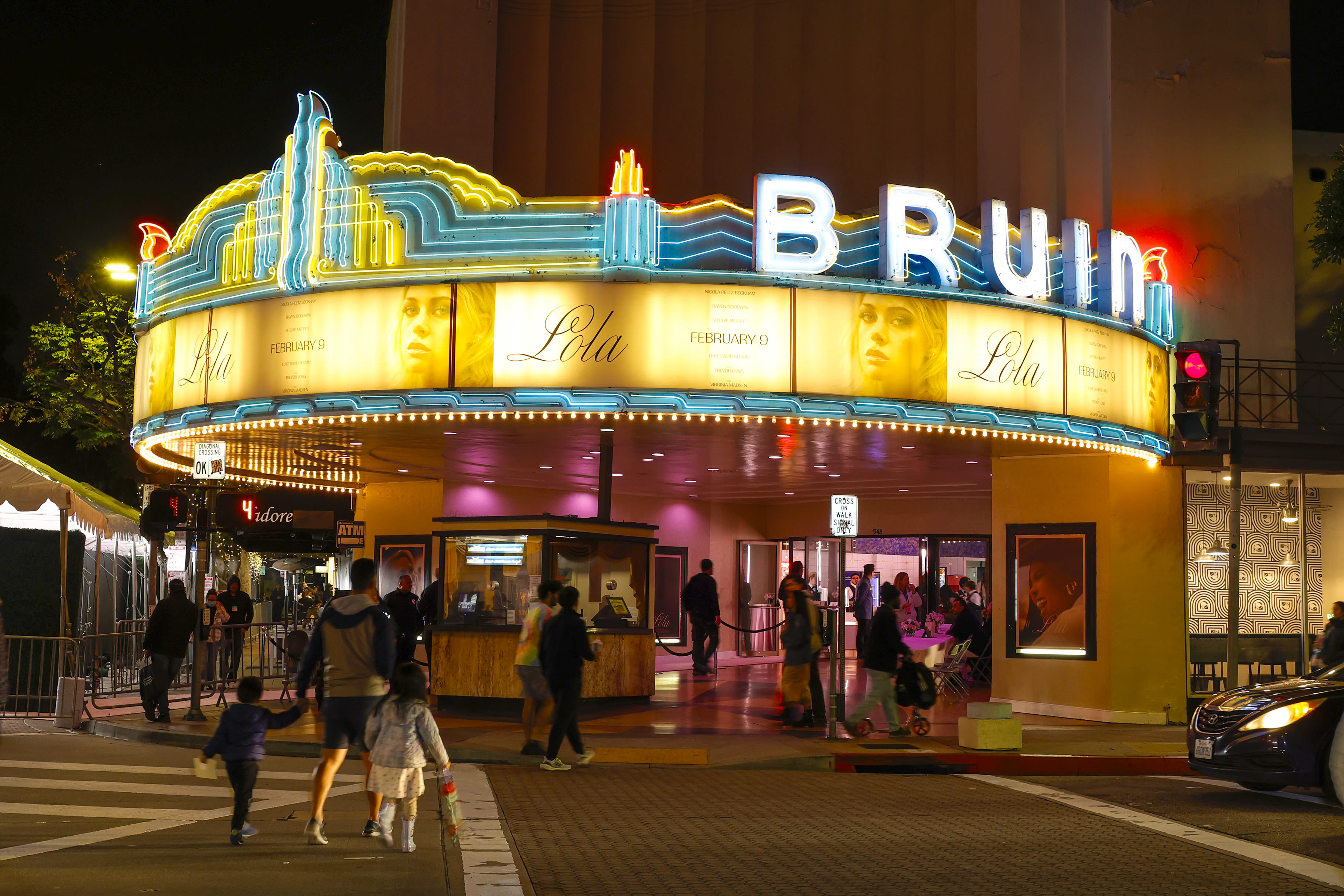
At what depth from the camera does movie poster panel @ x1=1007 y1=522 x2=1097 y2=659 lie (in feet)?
63.0

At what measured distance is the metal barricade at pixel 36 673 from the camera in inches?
730

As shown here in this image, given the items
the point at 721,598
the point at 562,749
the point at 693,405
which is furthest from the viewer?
the point at 721,598

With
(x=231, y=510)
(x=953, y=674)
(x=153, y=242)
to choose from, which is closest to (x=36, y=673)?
(x=231, y=510)

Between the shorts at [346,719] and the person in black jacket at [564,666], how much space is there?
4045mm

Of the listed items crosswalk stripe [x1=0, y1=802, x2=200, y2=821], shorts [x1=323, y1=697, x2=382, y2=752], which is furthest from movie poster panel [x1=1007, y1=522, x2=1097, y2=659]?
crosswalk stripe [x1=0, y1=802, x2=200, y2=821]

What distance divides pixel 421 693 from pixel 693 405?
25.1 feet

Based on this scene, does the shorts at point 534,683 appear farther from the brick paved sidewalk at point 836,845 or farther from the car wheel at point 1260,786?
the car wheel at point 1260,786

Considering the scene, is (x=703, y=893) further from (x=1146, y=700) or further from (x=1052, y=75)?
(x=1052, y=75)

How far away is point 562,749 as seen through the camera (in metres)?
14.9

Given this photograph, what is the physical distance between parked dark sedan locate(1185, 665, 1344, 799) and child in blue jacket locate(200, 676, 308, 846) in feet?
27.5

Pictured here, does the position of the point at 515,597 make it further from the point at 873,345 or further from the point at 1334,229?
the point at 1334,229

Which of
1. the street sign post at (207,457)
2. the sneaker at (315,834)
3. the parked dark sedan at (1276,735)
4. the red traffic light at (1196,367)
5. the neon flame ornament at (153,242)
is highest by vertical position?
the neon flame ornament at (153,242)

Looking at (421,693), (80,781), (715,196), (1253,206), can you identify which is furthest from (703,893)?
(1253,206)

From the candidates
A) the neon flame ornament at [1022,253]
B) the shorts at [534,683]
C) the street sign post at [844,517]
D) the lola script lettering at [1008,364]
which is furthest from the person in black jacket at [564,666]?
the neon flame ornament at [1022,253]
